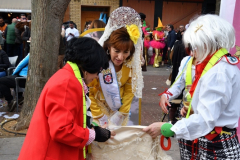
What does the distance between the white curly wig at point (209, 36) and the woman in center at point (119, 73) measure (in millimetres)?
764

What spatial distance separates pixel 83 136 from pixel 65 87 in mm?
322

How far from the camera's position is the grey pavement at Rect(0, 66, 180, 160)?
3.59m

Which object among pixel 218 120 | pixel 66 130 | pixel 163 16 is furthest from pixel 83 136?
pixel 163 16

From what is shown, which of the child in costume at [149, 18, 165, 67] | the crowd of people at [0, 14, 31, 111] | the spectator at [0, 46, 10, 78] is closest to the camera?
the crowd of people at [0, 14, 31, 111]

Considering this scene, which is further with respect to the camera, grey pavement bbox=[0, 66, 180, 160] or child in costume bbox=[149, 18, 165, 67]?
child in costume bbox=[149, 18, 165, 67]

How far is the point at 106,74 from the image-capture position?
7.82ft

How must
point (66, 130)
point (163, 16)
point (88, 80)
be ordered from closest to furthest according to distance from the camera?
1. point (66, 130)
2. point (88, 80)
3. point (163, 16)

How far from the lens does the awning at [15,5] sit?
45.9 feet

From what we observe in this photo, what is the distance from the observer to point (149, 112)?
553 centimetres

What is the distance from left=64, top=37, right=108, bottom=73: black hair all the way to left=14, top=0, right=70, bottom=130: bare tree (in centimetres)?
235

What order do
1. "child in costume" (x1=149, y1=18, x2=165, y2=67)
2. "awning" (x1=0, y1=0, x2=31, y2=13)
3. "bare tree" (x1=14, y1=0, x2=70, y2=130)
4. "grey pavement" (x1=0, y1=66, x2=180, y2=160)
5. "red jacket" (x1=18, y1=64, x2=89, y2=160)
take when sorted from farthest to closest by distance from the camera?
"awning" (x1=0, y1=0, x2=31, y2=13) → "child in costume" (x1=149, y1=18, x2=165, y2=67) → "bare tree" (x1=14, y1=0, x2=70, y2=130) → "grey pavement" (x1=0, y1=66, x2=180, y2=160) → "red jacket" (x1=18, y1=64, x2=89, y2=160)

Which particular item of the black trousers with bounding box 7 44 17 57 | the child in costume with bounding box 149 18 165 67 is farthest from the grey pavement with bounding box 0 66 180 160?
the black trousers with bounding box 7 44 17 57

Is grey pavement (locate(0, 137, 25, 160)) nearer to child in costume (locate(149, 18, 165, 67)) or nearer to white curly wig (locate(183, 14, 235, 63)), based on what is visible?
white curly wig (locate(183, 14, 235, 63))

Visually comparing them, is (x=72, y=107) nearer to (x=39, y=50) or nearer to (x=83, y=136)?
(x=83, y=136)
